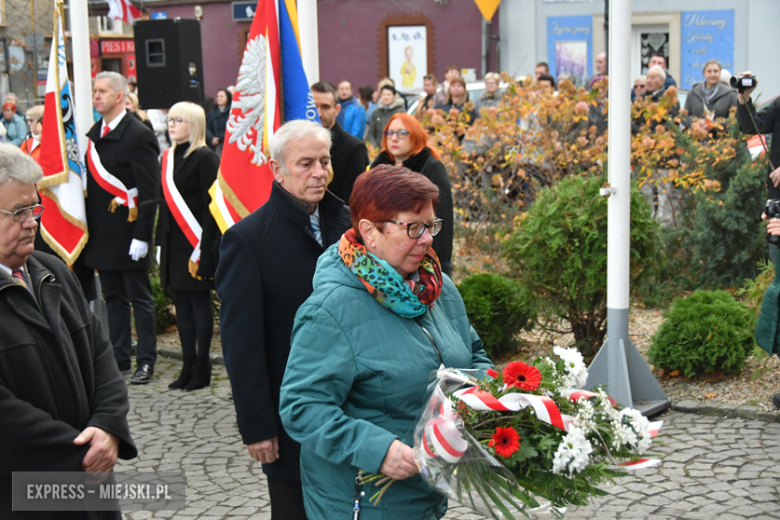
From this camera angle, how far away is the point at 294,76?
16.3 ft

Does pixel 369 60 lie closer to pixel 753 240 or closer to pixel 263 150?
pixel 753 240

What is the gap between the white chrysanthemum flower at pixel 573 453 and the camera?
2250 mm

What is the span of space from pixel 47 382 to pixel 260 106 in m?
2.70

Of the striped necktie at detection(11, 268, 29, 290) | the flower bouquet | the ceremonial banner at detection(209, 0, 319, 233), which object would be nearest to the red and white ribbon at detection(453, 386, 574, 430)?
the flower bouquet

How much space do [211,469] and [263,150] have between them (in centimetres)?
193

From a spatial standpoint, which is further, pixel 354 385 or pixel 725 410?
pixel 725 410

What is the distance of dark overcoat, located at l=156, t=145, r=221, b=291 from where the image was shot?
6.54 metres

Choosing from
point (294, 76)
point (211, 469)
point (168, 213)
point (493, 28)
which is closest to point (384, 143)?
point (294, 76)

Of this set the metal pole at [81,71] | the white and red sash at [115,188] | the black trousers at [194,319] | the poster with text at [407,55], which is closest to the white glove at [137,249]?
the white and red sash at [115,188]

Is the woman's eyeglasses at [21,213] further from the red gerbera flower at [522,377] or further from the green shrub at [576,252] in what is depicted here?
the green shrub at [576,252]

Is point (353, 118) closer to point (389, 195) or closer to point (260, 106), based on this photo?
point (260, 106)

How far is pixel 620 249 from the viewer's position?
5465mm

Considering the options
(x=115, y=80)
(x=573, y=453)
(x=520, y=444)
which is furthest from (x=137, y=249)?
(x=573, y=453)

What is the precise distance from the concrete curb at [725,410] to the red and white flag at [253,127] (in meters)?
3.14
